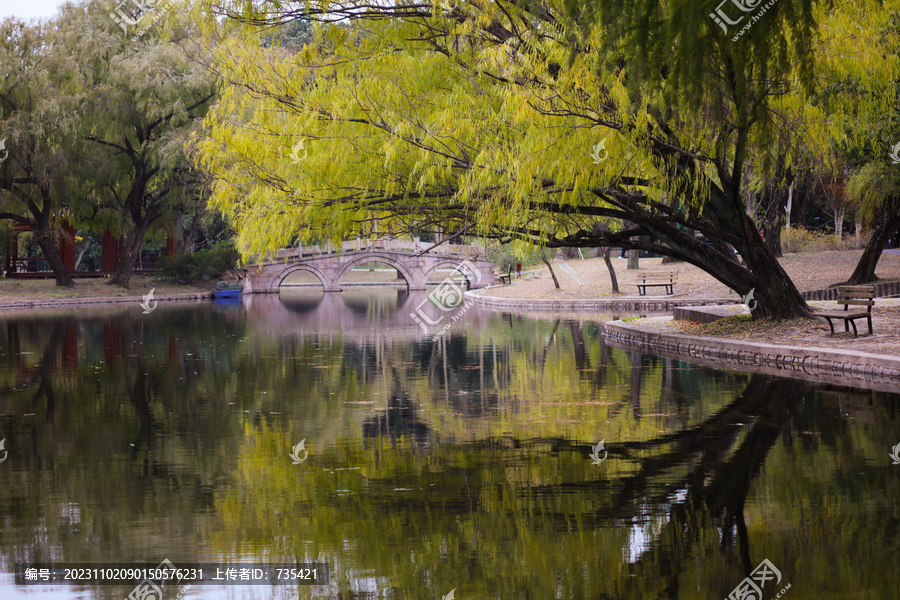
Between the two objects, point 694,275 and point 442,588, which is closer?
point 442,588

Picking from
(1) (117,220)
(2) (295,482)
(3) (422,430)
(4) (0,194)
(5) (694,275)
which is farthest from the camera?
(1) (117,220)

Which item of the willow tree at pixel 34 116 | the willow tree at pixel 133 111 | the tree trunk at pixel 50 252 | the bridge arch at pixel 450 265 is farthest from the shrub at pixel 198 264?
the bridge arch at pixel 450 265

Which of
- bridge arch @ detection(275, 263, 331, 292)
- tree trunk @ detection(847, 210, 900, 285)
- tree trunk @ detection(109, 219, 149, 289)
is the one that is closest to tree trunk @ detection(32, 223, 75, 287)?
tree trunk @ detection(109, 219, 149, 289)

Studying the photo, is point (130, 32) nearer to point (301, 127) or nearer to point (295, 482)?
point (301, 127)

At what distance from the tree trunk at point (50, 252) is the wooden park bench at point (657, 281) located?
2470 cm

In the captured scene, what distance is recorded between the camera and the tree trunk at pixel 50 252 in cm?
3750

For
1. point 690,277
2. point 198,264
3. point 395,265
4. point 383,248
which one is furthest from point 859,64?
point 395,265

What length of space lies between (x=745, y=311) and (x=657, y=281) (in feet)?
47.6

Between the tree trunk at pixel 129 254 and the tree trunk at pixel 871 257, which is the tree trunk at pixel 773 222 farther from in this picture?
the tree trunk at pixel 129 254

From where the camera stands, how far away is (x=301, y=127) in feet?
45.4

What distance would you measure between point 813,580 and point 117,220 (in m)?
40.0

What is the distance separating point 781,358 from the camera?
503 inches

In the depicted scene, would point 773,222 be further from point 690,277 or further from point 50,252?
point 50,252

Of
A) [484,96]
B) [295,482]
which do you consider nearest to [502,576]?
[295,482]
